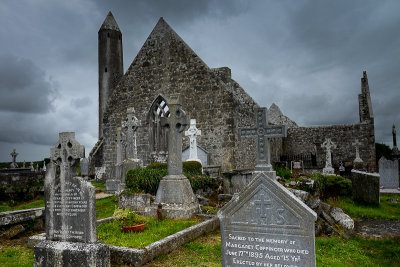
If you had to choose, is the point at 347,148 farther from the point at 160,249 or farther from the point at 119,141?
the point at 160,249

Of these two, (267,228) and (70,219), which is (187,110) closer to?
(70,219)

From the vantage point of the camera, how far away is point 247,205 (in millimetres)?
3627

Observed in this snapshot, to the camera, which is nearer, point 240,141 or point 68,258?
point 68,258

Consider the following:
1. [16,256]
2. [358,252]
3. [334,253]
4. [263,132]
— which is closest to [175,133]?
[263,132]

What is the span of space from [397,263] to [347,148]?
749 inches

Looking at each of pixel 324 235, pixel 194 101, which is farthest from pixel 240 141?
pixel 324 235

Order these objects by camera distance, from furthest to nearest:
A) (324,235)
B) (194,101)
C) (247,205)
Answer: (194,101), (324,235), (247,205)

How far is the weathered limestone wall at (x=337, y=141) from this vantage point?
2172 centimetres

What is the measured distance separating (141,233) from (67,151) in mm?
2377

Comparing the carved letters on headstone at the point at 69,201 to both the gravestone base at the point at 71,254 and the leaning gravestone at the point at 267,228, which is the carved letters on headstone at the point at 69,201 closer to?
the gravestone base at the point at 71,254

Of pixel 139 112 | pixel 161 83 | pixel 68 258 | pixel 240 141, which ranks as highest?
pixel 161 83

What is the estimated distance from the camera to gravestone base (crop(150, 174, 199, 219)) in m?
7.90

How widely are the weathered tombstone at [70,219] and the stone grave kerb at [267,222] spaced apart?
1.98 meters

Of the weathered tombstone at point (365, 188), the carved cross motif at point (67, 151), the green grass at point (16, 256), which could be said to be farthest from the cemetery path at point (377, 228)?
the green grass at point (16, 256)
